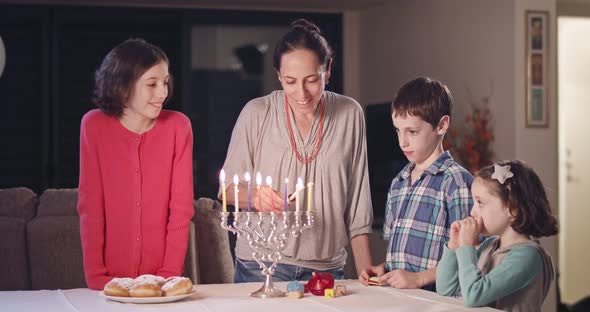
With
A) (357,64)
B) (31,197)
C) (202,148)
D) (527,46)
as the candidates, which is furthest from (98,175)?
(357,64)

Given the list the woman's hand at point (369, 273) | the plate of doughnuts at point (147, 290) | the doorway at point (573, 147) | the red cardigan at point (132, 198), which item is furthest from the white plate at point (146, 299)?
the doorway at point (573, 147)

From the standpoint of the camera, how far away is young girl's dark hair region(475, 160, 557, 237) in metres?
2.26

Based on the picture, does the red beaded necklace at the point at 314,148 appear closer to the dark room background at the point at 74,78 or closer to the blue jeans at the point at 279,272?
the blue jeans at the point at 279,272

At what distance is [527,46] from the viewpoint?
6.22 meters

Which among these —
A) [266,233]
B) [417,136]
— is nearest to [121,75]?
[266,233]

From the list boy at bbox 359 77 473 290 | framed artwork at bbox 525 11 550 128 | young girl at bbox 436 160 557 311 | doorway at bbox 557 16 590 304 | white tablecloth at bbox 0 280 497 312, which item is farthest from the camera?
doorway at bbox 557 16 590 304

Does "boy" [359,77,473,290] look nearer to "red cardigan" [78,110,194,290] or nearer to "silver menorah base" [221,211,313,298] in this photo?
"silver menorah base" [221,211,313,298]

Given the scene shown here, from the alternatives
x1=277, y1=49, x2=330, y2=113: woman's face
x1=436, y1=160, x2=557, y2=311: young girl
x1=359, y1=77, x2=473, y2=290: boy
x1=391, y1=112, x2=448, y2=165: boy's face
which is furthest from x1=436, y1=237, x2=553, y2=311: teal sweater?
x1=277, y1=49, x2=330, y2=113: woman's face

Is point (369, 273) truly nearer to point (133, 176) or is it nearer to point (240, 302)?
point (240, 302)

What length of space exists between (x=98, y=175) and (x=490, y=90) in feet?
15.0

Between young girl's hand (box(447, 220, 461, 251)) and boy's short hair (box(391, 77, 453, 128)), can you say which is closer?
young girl's hand (box(447, 220, 461, 251))

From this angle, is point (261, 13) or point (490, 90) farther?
point (261, 13)

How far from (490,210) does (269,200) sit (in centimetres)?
57

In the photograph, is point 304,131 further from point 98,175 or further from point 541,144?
point 541,144
